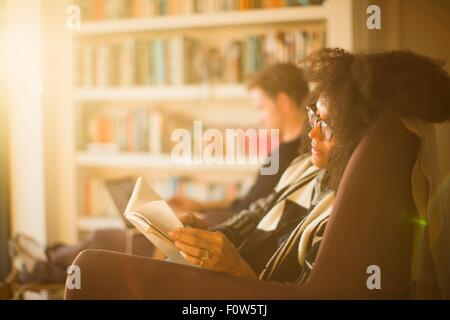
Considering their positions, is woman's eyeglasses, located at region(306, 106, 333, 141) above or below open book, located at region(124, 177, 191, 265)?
above

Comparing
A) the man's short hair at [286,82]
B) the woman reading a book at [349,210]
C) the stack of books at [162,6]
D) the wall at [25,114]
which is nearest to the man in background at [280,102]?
the man's short hair at [286,82]

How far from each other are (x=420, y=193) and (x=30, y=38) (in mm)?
2391

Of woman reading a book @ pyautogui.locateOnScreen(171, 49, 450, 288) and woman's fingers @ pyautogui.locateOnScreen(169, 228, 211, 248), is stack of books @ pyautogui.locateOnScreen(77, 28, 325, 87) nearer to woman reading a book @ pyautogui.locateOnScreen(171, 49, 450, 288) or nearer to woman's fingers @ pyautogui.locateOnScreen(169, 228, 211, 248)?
woman reading a book @ pyautogui.locateOnScreen(171, 49, 450, 288)

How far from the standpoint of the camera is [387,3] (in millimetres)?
1459

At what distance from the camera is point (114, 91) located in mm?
2830

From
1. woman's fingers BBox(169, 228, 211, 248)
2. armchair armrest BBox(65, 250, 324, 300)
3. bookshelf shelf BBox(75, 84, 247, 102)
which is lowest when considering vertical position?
armchair armrest BBox(65, 250, 324, 300)

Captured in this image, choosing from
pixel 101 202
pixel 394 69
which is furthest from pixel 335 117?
pixel 101 202

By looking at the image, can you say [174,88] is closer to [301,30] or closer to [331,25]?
[301,30]

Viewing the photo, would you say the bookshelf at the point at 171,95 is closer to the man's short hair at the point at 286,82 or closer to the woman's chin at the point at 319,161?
the man's short hair at the point at 286,82

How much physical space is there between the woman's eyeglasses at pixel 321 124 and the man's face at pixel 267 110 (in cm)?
87

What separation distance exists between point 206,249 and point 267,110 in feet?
3.80

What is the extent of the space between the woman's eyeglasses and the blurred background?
1.38 metres

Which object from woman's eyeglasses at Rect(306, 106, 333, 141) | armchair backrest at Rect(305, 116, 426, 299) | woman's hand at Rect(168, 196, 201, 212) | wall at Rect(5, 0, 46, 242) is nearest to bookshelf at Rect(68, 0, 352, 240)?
wall at Rect(5, 0, 46, 242)

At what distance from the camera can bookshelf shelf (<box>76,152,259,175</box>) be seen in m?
2.68
